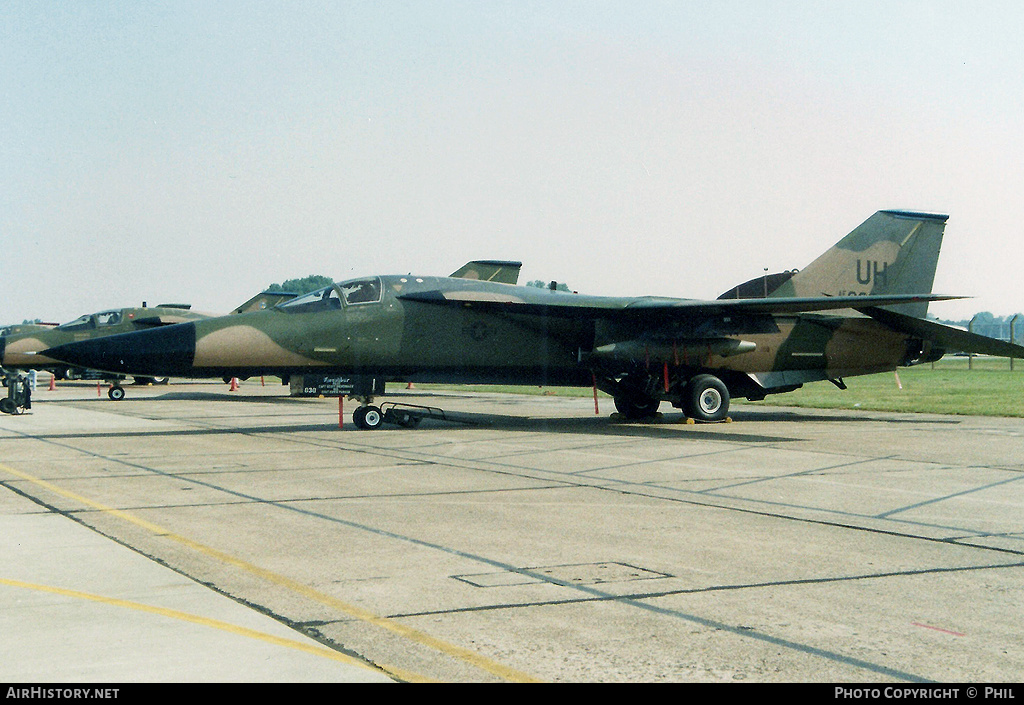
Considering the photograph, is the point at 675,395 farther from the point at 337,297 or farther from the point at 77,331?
the point at 77,331

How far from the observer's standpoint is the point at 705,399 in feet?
65.2

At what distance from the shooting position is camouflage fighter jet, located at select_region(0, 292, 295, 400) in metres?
30.8

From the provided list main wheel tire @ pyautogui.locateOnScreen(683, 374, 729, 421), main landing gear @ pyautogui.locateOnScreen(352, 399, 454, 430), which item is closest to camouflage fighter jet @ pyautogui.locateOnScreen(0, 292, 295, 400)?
main landing gear @ pyautogui.locateOnScreen(352, 399, 454, 430)

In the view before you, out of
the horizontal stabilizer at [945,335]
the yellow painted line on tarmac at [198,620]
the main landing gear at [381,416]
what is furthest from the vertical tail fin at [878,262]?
the yellow painted line on tarmac at [198,620]

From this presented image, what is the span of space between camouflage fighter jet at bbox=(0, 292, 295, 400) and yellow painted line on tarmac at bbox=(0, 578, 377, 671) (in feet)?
82.2

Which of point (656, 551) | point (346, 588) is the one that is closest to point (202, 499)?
point (346, 588)

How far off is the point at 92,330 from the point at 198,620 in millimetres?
31800

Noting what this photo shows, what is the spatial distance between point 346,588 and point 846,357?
17.3 m

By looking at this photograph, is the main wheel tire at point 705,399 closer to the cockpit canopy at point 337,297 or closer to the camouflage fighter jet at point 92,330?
the cockpit canopy at point 337,297

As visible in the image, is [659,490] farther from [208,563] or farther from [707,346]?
[707,346]

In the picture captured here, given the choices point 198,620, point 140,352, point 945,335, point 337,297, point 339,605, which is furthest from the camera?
point 945,335

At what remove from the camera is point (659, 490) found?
10375mm

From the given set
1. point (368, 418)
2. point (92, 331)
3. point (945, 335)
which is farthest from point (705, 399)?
point (92, 331)

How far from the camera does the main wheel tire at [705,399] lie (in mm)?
19797
